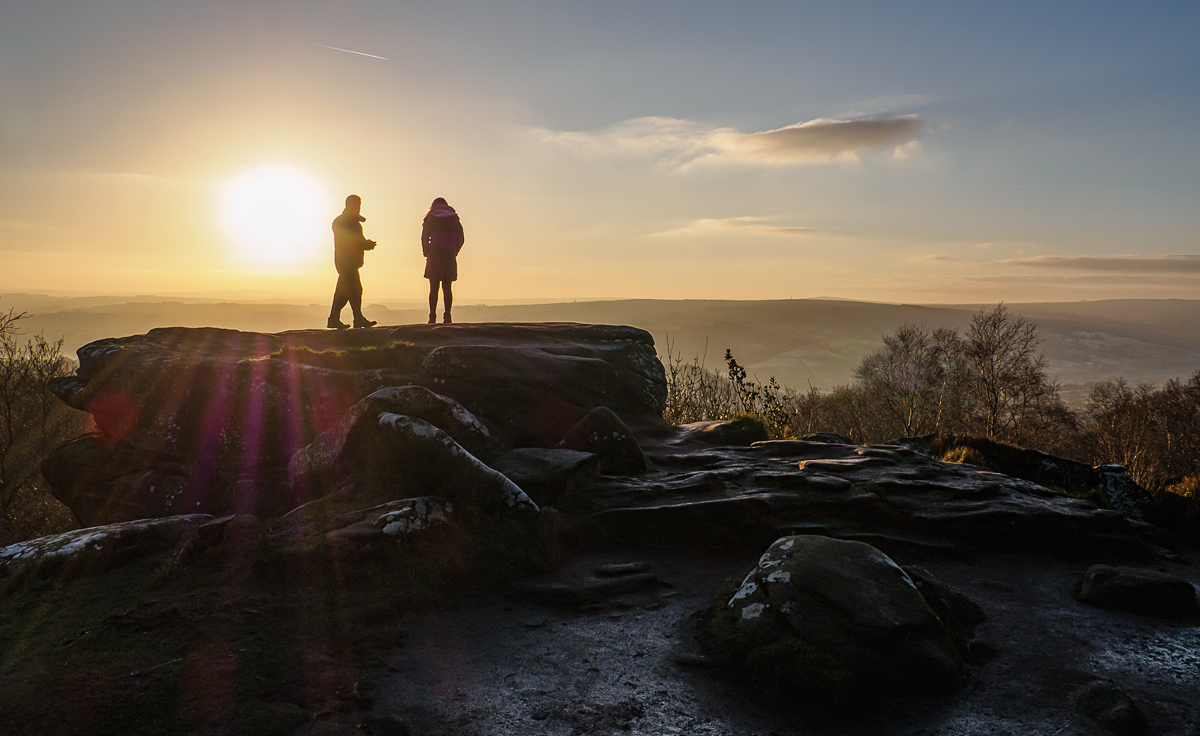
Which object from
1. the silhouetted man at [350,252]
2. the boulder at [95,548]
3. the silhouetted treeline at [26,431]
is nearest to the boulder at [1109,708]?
the boulder at [95,548]

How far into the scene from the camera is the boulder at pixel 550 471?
9.10 meters

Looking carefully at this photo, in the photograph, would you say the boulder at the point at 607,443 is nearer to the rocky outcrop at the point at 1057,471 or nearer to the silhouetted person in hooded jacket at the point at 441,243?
the silhouetted person in hooded jacket at the point at 441,243

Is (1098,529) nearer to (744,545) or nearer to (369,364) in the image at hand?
(744,545)

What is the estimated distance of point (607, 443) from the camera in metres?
10.5

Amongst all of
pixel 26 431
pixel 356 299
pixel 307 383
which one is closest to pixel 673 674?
pixel 307 383

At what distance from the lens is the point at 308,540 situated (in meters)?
7.24

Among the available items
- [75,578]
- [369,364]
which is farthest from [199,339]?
[75,578]

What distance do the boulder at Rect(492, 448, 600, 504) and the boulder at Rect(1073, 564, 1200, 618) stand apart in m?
6.15

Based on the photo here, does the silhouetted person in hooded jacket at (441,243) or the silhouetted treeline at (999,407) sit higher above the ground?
the silhouetted person in hooded jacket at (441,243)

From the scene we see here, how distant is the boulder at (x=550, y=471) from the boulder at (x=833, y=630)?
10.7ft

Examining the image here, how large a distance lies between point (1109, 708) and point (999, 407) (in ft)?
139

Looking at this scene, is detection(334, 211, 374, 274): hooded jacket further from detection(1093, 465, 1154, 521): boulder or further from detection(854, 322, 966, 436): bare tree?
detection(854, 322, 966, 436): bare tree

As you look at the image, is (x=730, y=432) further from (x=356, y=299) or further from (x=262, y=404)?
(x=356, y=299)

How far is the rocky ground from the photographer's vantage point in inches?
201
